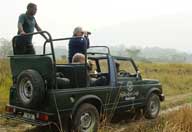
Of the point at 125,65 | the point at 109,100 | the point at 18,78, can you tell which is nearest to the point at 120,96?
the point at 109,100

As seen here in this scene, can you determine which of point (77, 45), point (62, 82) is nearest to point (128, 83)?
point (77, 45)

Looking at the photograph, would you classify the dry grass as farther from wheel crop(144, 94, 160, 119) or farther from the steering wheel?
the steering wheel

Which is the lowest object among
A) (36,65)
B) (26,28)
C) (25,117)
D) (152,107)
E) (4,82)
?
(152,107)

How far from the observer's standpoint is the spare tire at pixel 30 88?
707 centimetres

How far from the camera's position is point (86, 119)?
7758 millimetres

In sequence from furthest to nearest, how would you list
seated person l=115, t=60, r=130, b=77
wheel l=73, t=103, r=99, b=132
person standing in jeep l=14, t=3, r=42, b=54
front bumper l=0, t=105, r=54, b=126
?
seated person l=115, t=60, r=130, b=77 < person standing in jeep l=14, t=3, r=42, b=54 < wheel l=73, t=103, r=99, b=132 < front bumper l=0, t=105, r=54, b=126

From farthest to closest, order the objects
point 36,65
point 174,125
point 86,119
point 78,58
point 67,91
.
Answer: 1. point 78,58
2. point 86,119
3. point 36,65
4. point 67,91
5. point 174,125

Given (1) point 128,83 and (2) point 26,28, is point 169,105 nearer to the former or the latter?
(1) point 128,83

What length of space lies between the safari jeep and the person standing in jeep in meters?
0.19

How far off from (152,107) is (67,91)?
3.54 metres

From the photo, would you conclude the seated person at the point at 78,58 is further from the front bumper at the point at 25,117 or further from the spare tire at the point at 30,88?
the front bumper at the point at 25,117

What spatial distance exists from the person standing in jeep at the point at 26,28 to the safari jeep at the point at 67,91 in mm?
194

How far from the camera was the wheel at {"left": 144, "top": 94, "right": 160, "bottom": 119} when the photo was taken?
32.5ft

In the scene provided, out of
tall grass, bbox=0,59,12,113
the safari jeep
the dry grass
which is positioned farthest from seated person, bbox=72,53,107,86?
tall grass, bbox=0,59,12,113
